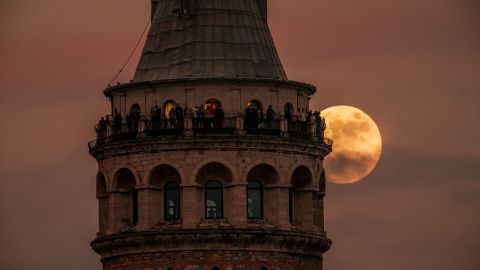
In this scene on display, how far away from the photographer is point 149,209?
561 ft

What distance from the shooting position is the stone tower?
6698 inches

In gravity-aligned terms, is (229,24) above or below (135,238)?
above

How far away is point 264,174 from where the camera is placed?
17175 cm

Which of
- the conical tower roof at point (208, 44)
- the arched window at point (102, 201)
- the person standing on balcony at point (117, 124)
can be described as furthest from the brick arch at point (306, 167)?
the arched window at point (102, 201)

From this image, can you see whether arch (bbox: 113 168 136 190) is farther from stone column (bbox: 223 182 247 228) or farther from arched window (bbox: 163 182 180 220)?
Answer: stone column (bbox: 223 182 247 228)

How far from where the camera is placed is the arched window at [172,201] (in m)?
171

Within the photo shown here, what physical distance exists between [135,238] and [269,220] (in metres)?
7.68

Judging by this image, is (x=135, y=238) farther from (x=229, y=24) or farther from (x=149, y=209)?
(x=229, y=24)

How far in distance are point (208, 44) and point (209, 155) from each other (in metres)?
7.03

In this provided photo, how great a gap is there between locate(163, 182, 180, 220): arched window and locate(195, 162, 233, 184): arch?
1544mm

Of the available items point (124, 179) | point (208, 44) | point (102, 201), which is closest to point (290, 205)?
point (124, 179)

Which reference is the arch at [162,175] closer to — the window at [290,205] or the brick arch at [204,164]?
the brick arch at [204,164]

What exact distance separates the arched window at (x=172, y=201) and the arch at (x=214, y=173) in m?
1.54

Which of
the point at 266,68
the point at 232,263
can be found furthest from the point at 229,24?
the point at 232,263
